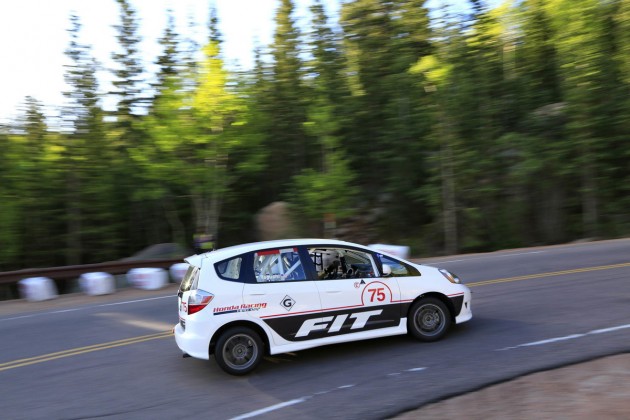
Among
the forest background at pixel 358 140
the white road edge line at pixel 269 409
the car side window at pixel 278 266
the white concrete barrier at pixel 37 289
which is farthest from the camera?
the forest background at pixel 358 140

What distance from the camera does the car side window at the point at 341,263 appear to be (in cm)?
732

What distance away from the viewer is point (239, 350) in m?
6.97

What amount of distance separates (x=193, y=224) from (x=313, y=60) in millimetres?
11320

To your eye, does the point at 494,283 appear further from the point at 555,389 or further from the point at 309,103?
the point at 309,103

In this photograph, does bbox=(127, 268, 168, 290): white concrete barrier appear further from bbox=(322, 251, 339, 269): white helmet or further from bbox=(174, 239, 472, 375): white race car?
bbox=(322, 251, 339, 269): white helmet

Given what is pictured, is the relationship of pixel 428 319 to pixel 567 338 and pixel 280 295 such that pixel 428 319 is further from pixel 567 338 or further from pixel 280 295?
pixel 280 295

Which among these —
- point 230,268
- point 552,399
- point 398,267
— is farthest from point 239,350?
point 552,399

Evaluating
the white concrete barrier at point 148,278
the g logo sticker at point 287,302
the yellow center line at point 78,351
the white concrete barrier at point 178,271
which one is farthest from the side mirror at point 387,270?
the white concrete barrier at point 178,271

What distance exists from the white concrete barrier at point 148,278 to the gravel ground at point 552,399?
11734 millimetres

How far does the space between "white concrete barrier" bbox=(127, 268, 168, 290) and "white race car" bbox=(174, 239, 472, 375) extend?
29.0ft

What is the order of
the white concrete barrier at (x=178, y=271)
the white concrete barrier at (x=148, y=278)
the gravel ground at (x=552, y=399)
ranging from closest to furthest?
1. the gravel ground at (x=552, y=399)
2. the white concrete barrier at (x=148, y=278)
3. the white concrete barrier at (x=178, y=271)

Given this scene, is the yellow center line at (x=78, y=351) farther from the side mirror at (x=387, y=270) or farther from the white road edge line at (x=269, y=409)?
the side mirror at (x=387, y=270)

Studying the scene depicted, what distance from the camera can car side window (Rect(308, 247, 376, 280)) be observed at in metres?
7.32

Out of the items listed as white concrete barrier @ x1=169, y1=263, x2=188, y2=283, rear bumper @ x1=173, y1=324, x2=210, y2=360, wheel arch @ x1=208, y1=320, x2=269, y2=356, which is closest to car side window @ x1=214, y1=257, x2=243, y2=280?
wheel arch @ x1=208, y1=320, x2=269, y2=356
